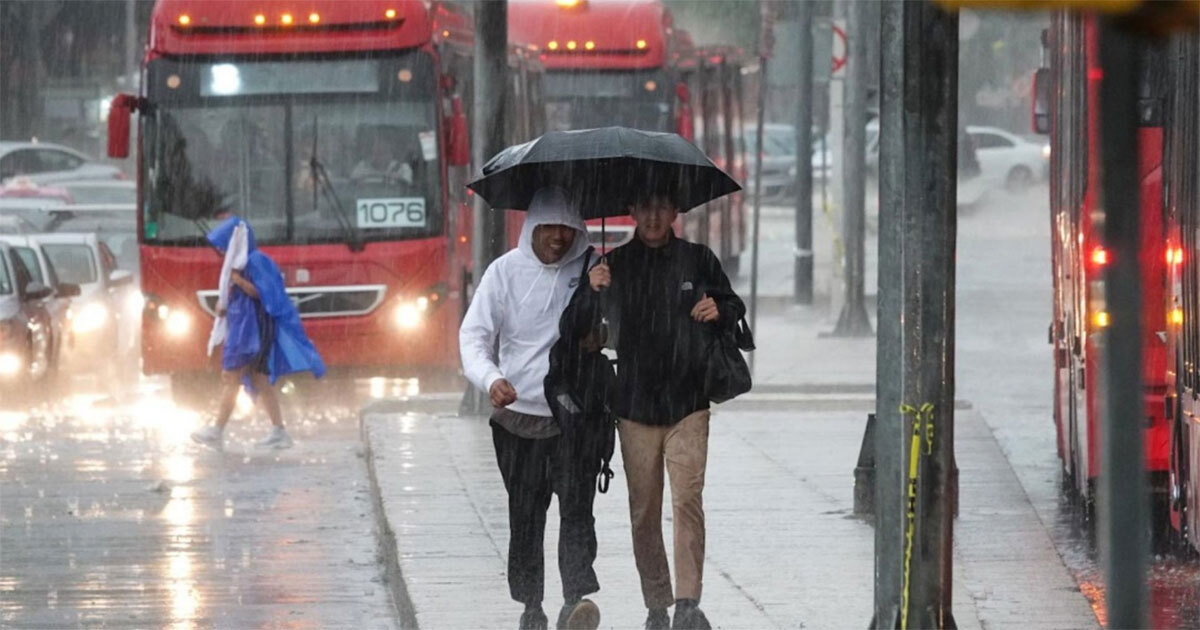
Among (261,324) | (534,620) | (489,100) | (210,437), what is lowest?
(210,437)

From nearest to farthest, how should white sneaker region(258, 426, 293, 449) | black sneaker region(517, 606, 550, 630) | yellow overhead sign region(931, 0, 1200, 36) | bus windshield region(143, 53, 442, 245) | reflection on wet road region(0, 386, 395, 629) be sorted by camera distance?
yellow overhead sign region(931, 0, 1200, 36) < black sneaker region(517, 606, 550, 630) < reflection on wet road region(0, 386, 395, 629) < white sneaker region(258, 426, 293, 449) < bus windshield region(143, 53, 442, 245)

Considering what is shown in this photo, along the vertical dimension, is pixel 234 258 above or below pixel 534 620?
above

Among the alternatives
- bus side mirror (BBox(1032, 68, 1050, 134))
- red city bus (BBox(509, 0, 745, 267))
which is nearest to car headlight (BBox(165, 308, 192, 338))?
red city bus (BBox(509, 0, 745, 267))

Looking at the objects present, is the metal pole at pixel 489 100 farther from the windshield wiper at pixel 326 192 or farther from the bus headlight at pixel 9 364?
the bus headlight at pixel 9 364

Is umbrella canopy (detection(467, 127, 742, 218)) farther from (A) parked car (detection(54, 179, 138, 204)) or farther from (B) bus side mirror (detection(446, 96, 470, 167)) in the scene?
(A) parked car (detection(54, 179, 138, 204))

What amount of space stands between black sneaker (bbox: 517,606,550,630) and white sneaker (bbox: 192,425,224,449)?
6.71 metres

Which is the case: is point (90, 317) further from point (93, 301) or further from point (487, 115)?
point (487, 115)

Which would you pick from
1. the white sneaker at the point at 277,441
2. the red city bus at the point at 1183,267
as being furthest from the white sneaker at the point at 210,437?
the red city bus at the point at 1183,267

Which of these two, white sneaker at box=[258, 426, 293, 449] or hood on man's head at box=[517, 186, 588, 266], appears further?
white sneaker at box=[258, 426, 293, 449]

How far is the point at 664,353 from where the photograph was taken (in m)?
7.06

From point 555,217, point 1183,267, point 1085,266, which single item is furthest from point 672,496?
point 1085,266

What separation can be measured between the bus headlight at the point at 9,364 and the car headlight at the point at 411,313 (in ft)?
10.7

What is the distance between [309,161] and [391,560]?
839 centimetres

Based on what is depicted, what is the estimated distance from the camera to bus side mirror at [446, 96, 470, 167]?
56.6 feet
